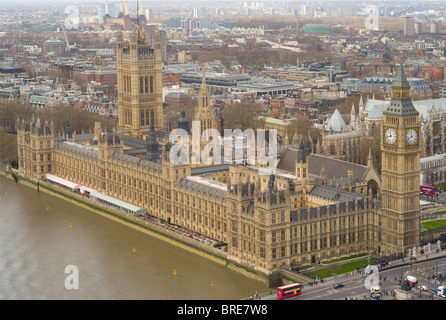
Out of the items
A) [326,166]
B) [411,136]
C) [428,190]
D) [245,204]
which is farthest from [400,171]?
[428,190]

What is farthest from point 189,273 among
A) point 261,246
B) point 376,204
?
point 376,204

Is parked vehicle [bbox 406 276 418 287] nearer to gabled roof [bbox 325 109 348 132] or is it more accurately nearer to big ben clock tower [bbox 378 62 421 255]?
big ben clock tower [bbox 378 62 421 255]

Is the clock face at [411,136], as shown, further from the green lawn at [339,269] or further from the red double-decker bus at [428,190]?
the red double-decker bus at [428,190]

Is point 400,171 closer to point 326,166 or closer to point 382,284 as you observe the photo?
point 382,284

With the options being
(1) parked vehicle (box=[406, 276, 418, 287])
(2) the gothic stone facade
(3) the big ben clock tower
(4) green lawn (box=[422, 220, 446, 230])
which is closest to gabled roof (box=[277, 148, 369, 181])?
(2) the gothic stone facade

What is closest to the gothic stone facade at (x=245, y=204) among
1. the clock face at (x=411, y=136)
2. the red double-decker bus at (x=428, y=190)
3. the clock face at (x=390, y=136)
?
the clock face at (x=390, y=136)
